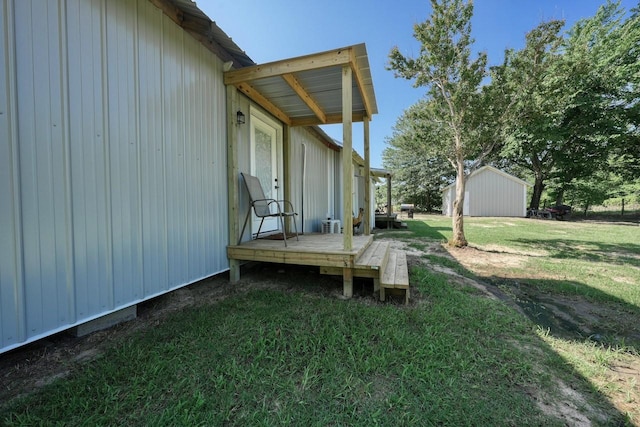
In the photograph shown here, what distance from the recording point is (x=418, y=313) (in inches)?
93.5

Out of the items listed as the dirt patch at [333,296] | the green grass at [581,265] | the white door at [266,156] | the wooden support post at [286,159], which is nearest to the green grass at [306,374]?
the dirt patch at [333,296]

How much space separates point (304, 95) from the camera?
3664 mm

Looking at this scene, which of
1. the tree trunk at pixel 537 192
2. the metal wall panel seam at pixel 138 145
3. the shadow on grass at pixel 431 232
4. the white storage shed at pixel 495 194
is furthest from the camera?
the tree trunk at pixel 537 192

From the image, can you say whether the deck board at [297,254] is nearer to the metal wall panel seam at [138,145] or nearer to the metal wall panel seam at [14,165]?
the metal wall panel seam at [138,145]

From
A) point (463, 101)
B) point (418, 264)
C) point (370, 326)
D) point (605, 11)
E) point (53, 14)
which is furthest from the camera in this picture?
point (605, 11)

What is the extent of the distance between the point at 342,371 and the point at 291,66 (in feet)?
9.60

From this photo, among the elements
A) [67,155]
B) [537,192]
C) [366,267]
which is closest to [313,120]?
[366,267]

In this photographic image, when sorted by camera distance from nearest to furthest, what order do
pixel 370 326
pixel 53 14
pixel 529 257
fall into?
pixel 53 14
pixel 370 326
pixel 529 257

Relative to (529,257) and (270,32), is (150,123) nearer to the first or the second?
(270,32)

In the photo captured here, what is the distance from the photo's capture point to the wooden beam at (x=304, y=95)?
3187mm

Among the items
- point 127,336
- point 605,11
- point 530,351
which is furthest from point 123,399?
point 605,11

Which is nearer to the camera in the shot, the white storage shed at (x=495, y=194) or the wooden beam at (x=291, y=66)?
the wooden beam at (x=291, y=66)

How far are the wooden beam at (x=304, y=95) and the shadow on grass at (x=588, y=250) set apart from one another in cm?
530

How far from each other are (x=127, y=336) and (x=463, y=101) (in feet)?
21.2
